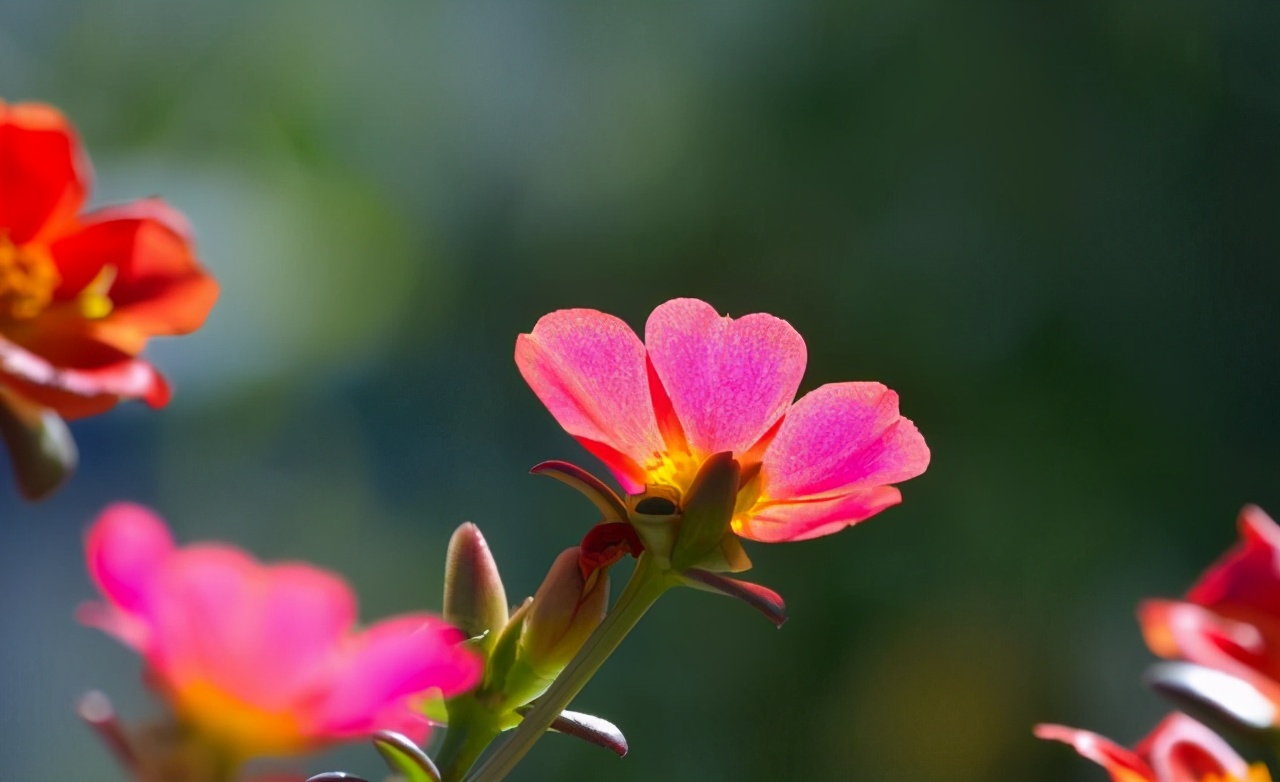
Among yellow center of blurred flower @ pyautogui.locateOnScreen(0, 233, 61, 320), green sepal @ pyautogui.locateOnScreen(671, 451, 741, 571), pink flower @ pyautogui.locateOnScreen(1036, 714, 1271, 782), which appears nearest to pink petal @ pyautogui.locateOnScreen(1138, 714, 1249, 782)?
pink flower @ pyautogui.locateOnScreen(1036, 714, 1271, 782)

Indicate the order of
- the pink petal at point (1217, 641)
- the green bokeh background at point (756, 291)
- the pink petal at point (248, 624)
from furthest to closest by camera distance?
1. the green bokeh background at point (756, 291)
2. the pink petal at point (1217, 641)
3. the pink petal at point (248, 624)

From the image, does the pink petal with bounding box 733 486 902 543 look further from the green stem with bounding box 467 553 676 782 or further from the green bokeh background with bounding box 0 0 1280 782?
the green bokeh background with bounding box 0 0 1280 782

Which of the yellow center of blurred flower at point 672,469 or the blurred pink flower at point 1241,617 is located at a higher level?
the yellow center of blurred flower at point 672,469

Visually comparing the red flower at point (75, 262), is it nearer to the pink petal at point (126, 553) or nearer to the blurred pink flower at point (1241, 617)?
the pink petal at point (126, 553)

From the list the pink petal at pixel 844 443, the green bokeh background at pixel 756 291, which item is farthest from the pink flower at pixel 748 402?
the green bokeh background at pixel 756 291

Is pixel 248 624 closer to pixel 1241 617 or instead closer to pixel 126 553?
pixel 126 553

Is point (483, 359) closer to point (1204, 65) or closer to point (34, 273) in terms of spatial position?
point (1204, 65)
